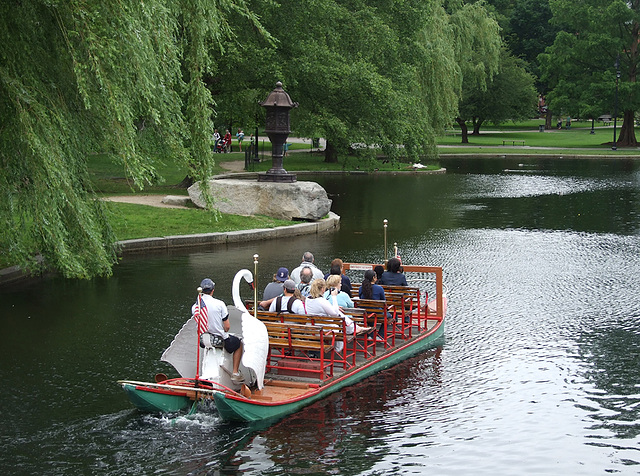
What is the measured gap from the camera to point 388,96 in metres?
33.7

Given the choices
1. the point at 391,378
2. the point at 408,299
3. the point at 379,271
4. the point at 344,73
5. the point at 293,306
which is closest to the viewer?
the point at 293,306

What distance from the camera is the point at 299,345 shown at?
11664mm

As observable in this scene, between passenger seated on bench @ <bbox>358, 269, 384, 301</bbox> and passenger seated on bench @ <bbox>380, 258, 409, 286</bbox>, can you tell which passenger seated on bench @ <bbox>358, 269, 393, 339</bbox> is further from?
passenger seated on bench @ <bbox>380, 258, 409, 286</bbox>

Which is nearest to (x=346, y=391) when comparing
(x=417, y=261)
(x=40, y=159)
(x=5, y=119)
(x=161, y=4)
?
(x=40, y=159)

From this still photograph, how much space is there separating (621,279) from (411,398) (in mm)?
9545

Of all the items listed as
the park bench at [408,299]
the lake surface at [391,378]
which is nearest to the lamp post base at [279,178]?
the lake surface at [391,378]

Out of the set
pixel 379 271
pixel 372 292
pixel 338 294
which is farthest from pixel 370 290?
pixel 379 271

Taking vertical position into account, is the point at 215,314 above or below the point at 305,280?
below

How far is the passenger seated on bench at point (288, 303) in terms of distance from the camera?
12.3 m

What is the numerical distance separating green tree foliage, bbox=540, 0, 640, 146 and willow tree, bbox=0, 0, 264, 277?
61634mm

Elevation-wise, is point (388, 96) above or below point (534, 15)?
below

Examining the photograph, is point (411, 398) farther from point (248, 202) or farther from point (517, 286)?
point (248, 202)

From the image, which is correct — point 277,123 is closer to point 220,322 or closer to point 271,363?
point 271,363

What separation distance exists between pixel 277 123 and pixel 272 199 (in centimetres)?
244
